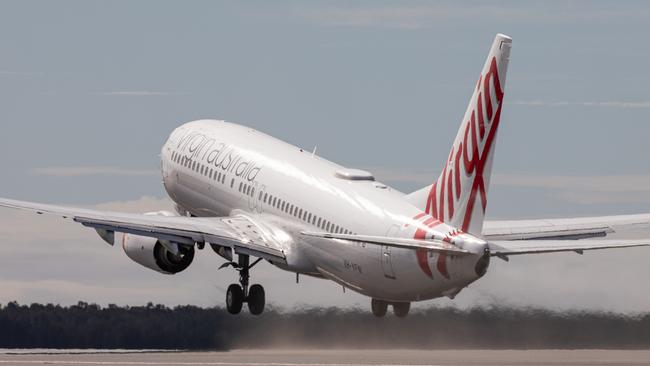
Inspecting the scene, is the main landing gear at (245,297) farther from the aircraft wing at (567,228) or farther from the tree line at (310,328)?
the aircraft wing at (567,228)

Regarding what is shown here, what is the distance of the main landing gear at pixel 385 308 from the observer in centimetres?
6298

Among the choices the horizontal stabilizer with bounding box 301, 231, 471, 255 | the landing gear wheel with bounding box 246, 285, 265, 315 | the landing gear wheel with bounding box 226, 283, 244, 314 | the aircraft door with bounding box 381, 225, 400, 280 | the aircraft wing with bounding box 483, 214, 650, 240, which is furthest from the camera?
the landing gear wheel with bounding box 226, 283, 244, 314

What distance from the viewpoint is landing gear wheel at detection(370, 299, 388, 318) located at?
210 feet

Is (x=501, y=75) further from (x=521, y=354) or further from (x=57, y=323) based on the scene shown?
(x=57, y=323)

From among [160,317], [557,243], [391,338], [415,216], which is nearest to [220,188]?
[160,317]

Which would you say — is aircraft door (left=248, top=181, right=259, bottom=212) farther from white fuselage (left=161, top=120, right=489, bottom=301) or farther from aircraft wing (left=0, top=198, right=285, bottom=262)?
aircraft wing (left=0, top=198, right=285, bottom=262)

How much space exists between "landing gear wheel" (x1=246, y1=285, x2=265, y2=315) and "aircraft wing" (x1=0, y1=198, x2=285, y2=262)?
6.65 feet

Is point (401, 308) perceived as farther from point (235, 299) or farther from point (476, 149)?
point (476, 149)

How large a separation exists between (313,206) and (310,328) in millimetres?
5665

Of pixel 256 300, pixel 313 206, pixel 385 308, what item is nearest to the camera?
pixel 313 206

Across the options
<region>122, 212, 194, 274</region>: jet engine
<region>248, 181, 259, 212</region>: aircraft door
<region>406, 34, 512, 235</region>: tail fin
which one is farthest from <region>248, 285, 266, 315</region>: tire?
<region>406, 34, 512, 235</region>: tail fin

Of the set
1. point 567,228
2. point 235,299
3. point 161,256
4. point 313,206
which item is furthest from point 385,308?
point 161,256

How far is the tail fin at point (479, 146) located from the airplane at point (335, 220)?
33 millimetres

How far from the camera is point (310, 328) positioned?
216 ft
